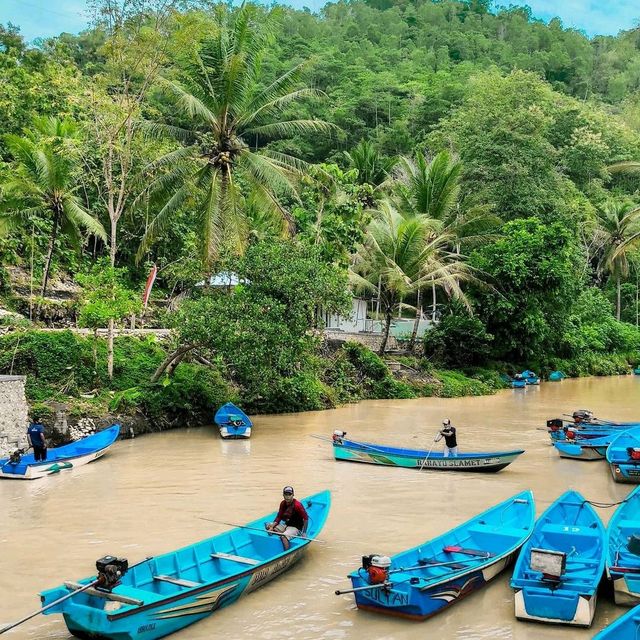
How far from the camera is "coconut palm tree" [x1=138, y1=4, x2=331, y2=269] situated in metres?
22.0

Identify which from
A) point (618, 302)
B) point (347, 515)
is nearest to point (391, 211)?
point (347, 515)

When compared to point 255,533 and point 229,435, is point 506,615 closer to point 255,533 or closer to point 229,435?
point 255,533

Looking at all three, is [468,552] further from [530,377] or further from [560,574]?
[530,377]

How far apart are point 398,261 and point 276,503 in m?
18.1

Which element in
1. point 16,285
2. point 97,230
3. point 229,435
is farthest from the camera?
point 16,285

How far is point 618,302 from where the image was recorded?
49.2 meters

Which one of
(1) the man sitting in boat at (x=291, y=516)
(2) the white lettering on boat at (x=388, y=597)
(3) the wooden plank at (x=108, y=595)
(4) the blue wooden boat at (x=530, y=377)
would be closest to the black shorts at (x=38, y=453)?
(1) the man sitting in boat at (x=291, y=516)

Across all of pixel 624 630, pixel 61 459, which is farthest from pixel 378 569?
pixel 61 459

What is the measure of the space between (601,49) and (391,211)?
7624 centimetres

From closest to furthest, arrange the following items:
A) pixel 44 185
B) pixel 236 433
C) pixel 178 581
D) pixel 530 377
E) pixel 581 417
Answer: pixel 178 581 < pixel 236 433 < pixel 581 417 < pixel 44 185 < pixel 530 377

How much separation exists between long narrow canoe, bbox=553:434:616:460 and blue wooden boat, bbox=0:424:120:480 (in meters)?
10.6

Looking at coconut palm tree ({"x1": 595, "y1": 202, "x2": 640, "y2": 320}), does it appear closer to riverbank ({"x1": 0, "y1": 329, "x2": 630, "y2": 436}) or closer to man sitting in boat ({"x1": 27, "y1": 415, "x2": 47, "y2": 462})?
riverbank ({"x1": 0, "y1": 329, "x2": 630, "y2": 436})

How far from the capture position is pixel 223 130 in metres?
22.8

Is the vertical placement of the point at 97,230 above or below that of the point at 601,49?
below
